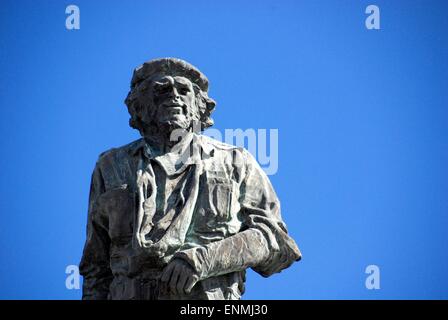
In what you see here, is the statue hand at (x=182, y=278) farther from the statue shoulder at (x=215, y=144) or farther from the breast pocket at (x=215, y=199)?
the statue shoulder at (x=215, y=144)

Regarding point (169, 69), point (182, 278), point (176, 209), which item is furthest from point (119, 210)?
point (169, 69)

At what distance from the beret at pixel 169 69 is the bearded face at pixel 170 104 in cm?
10

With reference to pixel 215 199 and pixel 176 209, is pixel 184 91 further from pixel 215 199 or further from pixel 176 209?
pixel 176 209

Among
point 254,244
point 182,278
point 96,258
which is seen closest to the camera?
point 182,278

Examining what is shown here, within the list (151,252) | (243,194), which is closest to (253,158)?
(243,194)

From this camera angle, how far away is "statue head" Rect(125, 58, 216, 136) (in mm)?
20734

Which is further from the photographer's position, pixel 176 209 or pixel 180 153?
pixel 180 153

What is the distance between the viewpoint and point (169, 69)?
21.0 metres

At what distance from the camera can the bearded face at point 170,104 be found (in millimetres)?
20688

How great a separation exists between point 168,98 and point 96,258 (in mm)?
2067

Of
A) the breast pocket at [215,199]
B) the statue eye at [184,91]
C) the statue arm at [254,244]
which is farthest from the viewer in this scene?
the statue eye at [184,91]

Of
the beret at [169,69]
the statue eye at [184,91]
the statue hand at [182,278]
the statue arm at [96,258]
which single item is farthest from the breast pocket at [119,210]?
the beret at [169,69]

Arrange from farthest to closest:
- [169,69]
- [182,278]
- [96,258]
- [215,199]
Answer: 1. [169,69]
2. [96,258]
3. [215,199]
4. [182,278]
